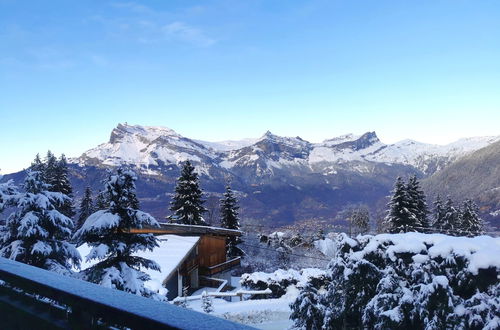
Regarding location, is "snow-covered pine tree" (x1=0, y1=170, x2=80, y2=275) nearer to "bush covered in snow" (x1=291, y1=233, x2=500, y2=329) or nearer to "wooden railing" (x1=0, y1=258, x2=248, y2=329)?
"bush covered in snow" (x1=291, y1=233, x2=500, y2=329)

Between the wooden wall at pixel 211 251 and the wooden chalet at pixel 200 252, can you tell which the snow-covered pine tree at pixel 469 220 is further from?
the wooden wall at pixel 211 251

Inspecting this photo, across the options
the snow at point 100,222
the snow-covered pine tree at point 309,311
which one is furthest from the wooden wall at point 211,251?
the snow at point 100,222

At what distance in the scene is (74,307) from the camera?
2.05 metres

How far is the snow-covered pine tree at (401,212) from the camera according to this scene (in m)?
39.4

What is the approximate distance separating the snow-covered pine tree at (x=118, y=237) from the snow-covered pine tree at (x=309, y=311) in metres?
3.80

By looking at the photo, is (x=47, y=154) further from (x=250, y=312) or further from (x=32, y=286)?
(x=32, y=286)

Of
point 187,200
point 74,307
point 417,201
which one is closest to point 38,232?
point 74,307

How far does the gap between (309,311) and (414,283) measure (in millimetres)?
3300

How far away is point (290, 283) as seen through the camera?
27906 mm

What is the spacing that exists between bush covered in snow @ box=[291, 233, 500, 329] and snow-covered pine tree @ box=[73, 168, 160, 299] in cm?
458

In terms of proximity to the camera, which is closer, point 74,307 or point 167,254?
point 74,307

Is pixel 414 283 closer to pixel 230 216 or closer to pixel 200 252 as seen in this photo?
pixel 200 252

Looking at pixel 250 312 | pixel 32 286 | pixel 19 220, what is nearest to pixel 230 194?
pixel 250 312

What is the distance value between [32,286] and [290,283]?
27.0 m
